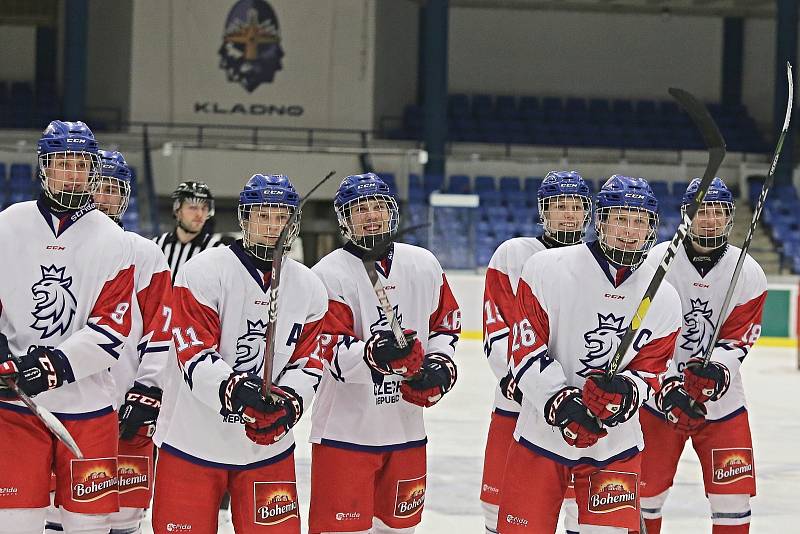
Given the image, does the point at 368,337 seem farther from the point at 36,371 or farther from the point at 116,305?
the point at 36,371

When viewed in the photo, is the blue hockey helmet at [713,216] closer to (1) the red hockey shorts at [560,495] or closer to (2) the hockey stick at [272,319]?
(1) the red hockey shorts at [560,495]

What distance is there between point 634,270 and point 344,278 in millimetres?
845

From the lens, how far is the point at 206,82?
19016 mm

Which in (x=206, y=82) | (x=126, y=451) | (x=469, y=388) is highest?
(x=206, y=82)

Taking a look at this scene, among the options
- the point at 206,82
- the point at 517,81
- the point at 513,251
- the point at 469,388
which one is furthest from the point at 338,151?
the point at 513,251

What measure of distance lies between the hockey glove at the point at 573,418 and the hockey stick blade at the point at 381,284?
47 cm

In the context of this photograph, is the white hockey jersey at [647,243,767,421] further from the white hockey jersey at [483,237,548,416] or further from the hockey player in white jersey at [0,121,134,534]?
the hockey player in white jersey at [0,121,134,534]

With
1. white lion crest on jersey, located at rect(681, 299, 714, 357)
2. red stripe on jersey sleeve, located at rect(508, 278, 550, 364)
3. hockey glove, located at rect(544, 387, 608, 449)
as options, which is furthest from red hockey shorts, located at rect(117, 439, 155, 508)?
white lion crest on jersey, located at rect(681, 299, 714, 357)

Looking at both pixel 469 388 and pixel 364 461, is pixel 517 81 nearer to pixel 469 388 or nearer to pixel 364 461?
pixel 469 388

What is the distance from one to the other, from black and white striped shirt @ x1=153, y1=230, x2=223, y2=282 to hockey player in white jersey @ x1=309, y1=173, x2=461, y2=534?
1.16 metres

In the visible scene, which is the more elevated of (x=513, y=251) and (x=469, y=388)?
(x=513, y=251)

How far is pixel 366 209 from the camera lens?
372 centimetres

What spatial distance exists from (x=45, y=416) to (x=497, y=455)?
1.67 metres

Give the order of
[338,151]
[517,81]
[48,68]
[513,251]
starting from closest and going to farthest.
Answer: [513,251] < [338,151] < [48,68] < [517,81]
